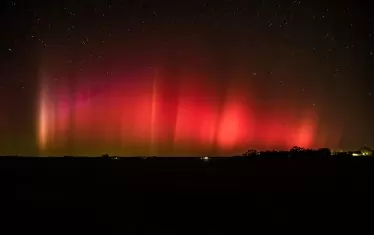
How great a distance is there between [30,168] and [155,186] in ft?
8.55

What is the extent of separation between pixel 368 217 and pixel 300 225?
50.1 inches

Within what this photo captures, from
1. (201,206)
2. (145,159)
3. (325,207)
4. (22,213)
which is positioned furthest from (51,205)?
(325,207)

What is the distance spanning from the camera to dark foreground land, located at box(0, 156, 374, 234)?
6.45 meters

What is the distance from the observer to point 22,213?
6438mm

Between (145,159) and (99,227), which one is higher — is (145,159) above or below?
above

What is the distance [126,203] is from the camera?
6.93m

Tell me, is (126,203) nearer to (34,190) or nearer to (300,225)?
(34,190)

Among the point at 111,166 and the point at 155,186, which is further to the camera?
the point at 111,166

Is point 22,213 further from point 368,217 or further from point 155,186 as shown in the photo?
point 368,217

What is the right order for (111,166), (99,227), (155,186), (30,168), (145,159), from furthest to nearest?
(145,159) < (111,166) < (30,168) < (155,186) < (99,227)

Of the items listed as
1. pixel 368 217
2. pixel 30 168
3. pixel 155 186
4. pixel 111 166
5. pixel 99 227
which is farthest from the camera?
pixel 111 166

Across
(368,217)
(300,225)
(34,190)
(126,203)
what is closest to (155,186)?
(126,203)

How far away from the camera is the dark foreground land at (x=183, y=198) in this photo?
6.45 m

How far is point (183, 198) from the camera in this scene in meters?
7.14
